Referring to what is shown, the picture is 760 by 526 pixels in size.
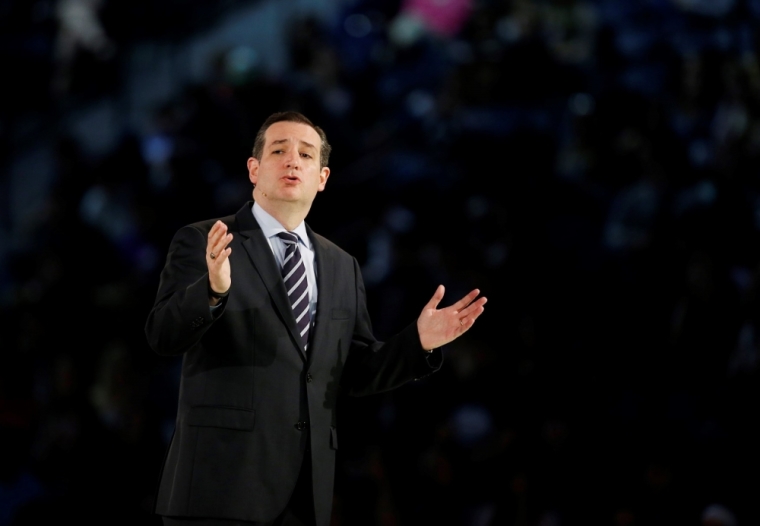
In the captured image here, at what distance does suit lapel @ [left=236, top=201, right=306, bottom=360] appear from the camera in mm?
2574

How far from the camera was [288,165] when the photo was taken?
269cm

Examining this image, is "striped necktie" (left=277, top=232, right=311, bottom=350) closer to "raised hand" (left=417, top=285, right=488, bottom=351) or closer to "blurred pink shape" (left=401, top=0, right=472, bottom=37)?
"raised hand" (left=417, top=285, right=488, bottom=351)

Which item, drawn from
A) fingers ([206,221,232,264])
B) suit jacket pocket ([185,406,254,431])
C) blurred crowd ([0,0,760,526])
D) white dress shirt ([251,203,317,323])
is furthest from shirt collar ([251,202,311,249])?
blurred crowd ([0,0,760,526])

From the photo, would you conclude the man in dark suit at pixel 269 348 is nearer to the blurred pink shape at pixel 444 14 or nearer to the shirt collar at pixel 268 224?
the shirt collar at pixel 268 224

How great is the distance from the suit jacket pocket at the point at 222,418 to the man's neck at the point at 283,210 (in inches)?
21.8

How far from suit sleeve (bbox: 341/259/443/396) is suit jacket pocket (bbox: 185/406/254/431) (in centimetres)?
45

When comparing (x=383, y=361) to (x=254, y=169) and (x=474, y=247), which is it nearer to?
(x=254, y=169)

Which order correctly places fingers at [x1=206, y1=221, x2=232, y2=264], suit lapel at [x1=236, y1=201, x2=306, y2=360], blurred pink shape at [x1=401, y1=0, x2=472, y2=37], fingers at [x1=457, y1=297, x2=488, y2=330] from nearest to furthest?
fingers at [x1=206, y1=221, x2=232, y2=264]
suit lapel at [x1=236, y1=201, x2=306, y2=360]
fingers at [x1=457, y1=297, x2=488, y2=330]
blurred pink shape at [x1=401, y1=0, x2=472, y2=37]

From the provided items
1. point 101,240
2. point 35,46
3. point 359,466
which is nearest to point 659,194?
point 359,466

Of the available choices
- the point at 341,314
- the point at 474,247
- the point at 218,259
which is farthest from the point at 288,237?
the point at 474,247

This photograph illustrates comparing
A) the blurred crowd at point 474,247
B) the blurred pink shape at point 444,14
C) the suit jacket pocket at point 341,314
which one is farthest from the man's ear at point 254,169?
the blurred pink shape at point 444,14

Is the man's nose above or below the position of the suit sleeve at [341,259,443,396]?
above

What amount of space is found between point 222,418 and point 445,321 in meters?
0.66

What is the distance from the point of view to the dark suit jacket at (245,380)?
2.42m
